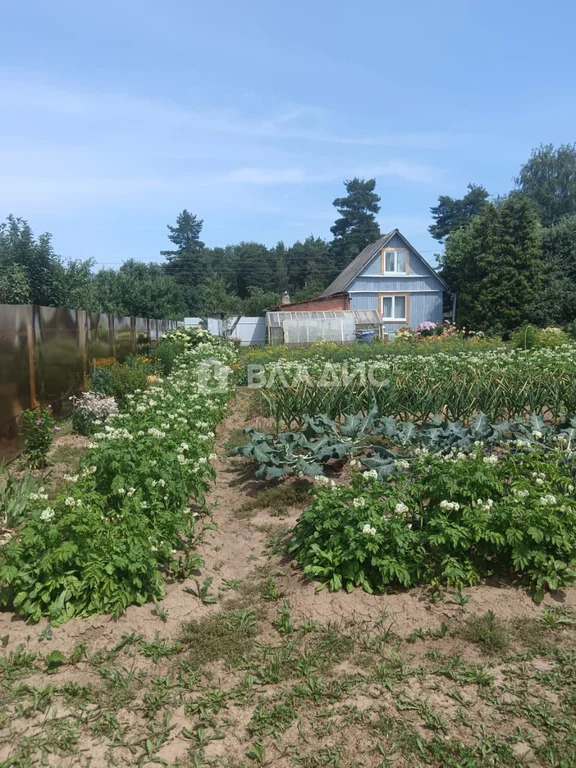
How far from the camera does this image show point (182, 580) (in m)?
3.59

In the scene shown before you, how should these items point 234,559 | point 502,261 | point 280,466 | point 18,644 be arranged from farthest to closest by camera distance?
point 502,261, point 280,466, point 234,559, point 18,644

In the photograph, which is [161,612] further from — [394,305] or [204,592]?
[394,305]

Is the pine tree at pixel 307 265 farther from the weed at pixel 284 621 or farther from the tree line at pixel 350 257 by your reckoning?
the weed at pixel 284 621

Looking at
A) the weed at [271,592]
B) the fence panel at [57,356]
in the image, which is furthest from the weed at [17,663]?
the fence panel at [57,356]

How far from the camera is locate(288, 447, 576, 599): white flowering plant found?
10.5ft

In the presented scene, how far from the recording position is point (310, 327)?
24.6m

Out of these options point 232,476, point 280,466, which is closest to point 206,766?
point 280,466

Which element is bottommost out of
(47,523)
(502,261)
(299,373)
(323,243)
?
(47,523)

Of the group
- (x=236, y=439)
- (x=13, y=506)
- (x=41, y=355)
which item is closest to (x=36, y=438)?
(x=41, y=355)

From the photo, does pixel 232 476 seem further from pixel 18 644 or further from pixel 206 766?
pixel 206 766

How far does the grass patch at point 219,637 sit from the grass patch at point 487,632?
1093 mm

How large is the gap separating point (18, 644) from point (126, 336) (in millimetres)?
12751

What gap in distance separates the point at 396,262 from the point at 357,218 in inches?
1320

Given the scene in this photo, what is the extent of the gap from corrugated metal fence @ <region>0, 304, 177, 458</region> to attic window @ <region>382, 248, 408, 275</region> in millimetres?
19526
